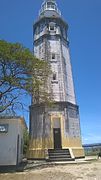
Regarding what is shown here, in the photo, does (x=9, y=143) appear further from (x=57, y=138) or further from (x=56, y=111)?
(x=56, y=111)

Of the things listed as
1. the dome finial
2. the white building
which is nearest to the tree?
the white building

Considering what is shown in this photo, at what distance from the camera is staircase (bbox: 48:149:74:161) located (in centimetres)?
1991

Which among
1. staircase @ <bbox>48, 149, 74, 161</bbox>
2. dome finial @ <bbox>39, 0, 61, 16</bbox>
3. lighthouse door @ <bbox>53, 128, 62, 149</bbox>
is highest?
dome finial @ <bbox>39, 0, 61, 16</bbox>

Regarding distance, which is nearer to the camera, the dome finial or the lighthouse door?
the lighthouse door

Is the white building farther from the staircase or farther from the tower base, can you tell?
the tower base

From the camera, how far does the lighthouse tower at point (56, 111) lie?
2180 centimetres

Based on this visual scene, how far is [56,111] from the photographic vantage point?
2294cm

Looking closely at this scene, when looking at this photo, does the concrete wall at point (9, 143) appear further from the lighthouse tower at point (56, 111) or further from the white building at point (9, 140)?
the lighthouse tower at point (56, 111)

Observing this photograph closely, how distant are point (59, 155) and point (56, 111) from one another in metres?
4.24

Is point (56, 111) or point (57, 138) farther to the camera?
point (56, 111)

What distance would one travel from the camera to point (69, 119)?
2295 cm

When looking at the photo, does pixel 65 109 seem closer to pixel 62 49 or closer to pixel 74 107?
pixel 74 107

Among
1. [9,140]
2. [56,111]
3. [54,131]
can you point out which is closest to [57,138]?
[54,131]

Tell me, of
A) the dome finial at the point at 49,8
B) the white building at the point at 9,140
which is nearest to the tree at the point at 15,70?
the white building at the point at 9,140
